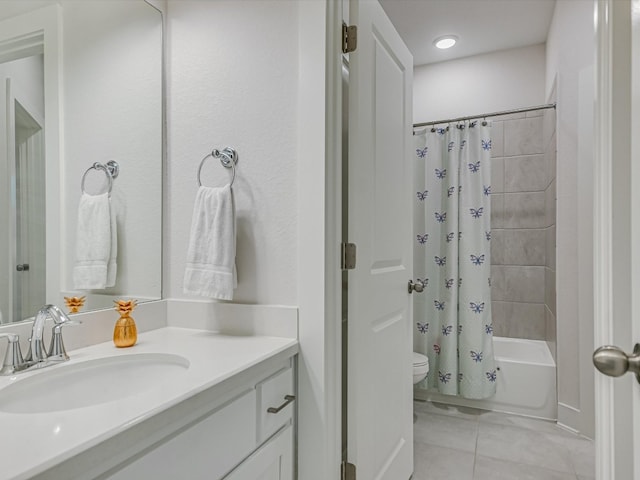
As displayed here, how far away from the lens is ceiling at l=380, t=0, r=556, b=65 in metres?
2.50

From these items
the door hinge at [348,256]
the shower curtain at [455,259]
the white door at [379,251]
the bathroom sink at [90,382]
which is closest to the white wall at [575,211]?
the shower curtain at [455,259]

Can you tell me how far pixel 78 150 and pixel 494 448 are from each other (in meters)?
2.43

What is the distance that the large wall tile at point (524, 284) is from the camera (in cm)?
301

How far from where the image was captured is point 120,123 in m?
1.35

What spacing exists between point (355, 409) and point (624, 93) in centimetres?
115

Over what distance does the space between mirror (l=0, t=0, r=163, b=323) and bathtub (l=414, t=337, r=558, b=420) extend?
7.45ft

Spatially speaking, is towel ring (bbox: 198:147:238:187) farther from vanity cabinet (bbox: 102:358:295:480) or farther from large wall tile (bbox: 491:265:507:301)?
large wall tile (bbox: 491:265:507:301)

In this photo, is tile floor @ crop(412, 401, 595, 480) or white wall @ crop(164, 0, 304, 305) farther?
tile floor @ crop(412, 401, 595, 480)

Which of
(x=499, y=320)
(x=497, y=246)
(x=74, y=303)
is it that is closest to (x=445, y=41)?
(x=497, y=246)

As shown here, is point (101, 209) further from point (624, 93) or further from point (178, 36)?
point (624, 93)

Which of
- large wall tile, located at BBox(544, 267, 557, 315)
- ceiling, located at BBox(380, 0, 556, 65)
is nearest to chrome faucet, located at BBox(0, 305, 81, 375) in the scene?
ceiling, located at BBox(380, 0, 556, 65)

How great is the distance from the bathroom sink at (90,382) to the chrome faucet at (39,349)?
0.04m

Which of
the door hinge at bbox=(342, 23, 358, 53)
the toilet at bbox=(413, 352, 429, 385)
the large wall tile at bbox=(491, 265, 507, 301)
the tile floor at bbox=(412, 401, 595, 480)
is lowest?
the tile floor at bbox=(412, 401, 595, 480)

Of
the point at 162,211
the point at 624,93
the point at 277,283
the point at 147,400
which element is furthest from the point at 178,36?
the point at 624,93
